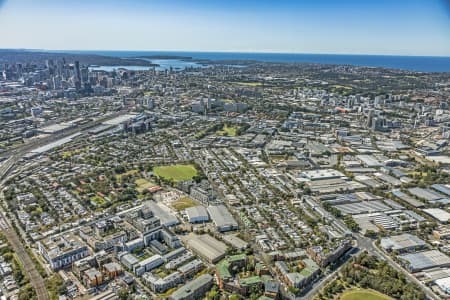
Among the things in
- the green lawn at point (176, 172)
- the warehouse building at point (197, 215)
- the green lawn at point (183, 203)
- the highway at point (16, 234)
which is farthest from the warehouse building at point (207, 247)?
the green lawn at point (176, 172)

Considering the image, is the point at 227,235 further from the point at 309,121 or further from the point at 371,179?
the point at 309,121

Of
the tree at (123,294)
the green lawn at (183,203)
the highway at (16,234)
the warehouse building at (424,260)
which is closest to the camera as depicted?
the tree at (123,294)

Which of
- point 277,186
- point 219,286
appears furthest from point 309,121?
point 219,286

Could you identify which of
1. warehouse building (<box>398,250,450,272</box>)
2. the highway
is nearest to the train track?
the highway

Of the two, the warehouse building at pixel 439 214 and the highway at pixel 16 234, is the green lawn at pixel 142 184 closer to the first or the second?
the highway at pixel 16 234

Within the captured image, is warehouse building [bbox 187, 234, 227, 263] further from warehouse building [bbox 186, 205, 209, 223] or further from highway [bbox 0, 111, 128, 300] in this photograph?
highway [bbox 0, 111, 128, 300]

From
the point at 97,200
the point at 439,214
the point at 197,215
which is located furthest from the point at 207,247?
the point at 439,214
